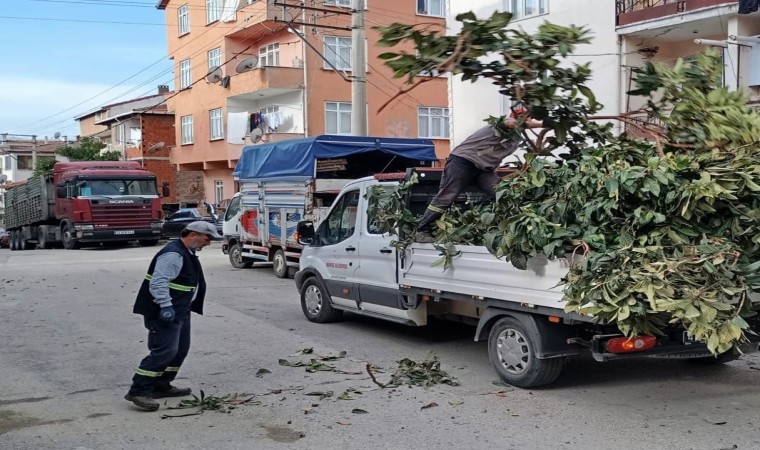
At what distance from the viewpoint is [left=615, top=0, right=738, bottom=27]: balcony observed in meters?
16.2

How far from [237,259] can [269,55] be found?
17935 mm

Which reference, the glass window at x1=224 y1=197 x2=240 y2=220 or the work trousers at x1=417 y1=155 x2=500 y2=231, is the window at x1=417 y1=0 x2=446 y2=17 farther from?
the work trousers at x1=417 y1=155 x2=500 y2=231

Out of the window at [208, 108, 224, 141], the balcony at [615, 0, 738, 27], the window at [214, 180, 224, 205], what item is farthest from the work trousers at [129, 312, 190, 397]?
the window at [214, 180, 224, 205]

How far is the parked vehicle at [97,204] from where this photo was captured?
26188mm

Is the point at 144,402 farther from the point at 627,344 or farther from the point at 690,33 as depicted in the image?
the point at 690,33

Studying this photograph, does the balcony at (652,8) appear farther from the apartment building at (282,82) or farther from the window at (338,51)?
the window at (338,51)

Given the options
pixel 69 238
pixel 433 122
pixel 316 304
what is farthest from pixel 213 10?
pixel 316 304

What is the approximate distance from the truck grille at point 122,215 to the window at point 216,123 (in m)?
9.99

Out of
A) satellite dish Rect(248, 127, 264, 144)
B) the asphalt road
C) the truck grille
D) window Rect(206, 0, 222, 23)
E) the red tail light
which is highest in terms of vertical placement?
window Rect(206, 0, 222, 23)

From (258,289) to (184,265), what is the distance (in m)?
7.82

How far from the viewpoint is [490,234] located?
263 inches

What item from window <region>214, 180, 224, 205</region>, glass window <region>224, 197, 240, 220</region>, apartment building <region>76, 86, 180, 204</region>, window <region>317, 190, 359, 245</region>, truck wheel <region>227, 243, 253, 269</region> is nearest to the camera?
window <region>317, 190, 359, 245</region>

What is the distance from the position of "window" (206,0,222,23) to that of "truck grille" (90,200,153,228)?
12.7m

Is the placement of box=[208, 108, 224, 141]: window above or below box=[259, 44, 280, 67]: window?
below
